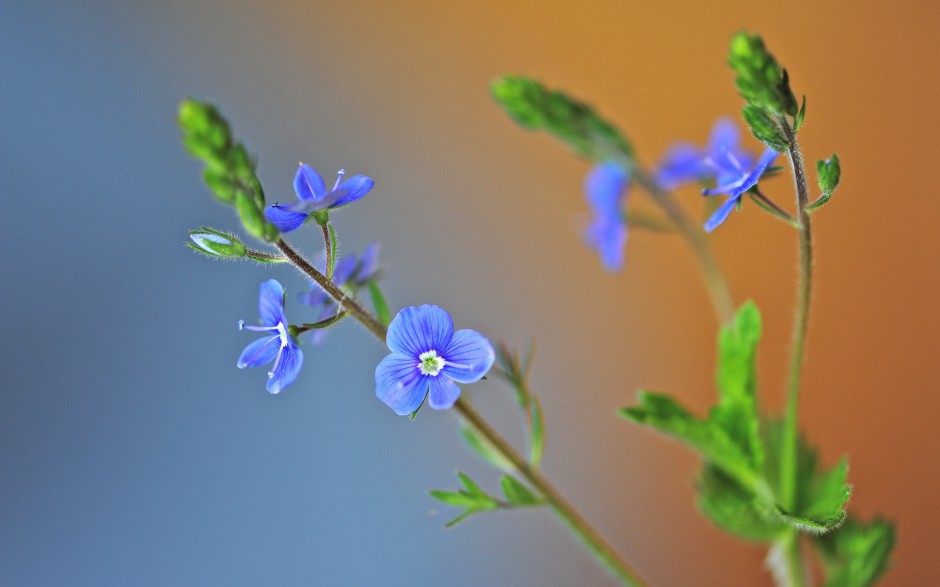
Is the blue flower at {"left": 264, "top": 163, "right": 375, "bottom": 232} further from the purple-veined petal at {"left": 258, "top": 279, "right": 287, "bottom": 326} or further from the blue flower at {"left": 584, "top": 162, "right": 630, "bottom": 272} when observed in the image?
the blue flower at {"left": 584, "top": 162, "right": 630, "bottom": 272}

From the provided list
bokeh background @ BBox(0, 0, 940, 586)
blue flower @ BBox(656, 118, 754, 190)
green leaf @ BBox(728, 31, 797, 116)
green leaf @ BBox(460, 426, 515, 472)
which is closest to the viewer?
green leaf @ BBox(728, 31, 797, 116)

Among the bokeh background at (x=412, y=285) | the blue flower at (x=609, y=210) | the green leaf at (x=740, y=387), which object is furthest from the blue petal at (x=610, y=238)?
the bokeh background at (x=412, y=285)

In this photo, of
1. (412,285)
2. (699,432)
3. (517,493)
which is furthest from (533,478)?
(412,285)

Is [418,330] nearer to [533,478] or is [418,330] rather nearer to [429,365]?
[429,365]

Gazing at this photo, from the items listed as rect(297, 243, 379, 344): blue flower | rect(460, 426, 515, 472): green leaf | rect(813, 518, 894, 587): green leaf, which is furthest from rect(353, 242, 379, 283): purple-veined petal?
rect(813, 518, 894, 587): green leaf

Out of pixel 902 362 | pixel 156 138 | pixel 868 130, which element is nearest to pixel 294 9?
pixel 156 138

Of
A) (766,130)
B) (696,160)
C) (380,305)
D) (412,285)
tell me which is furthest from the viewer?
(412,285)
